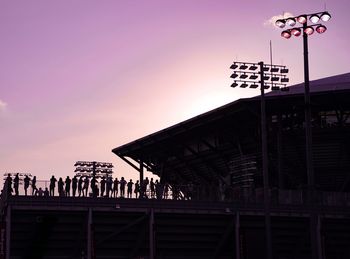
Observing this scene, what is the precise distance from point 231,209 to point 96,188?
945cm

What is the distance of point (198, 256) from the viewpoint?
170ft

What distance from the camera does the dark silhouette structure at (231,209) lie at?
46.3 metres

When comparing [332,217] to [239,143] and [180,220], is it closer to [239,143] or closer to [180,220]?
[180,220]

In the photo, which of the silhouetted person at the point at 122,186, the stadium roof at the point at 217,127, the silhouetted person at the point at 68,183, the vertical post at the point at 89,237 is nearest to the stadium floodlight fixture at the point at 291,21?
the stadium roof at the point at 217,127

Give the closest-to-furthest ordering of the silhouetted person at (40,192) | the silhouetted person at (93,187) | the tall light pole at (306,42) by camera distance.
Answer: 1. the tall light pole at (306,42)
2. the silhouetted person at (40,192)
3. the silhouetted person at (93,187)

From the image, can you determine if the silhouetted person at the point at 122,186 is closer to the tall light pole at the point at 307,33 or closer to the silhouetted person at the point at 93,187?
the silhouetted person at the point at 93,187

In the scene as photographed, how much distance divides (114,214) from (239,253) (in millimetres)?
8761

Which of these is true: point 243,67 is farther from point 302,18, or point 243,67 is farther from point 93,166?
point 93,166

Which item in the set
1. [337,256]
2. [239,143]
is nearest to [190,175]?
[239,143]

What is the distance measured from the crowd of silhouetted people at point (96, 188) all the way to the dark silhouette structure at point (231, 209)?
22 centimetres

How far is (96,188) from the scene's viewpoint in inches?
1821

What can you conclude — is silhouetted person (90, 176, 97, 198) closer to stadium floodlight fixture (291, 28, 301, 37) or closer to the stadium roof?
the stadium roof

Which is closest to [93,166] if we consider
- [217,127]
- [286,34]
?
[217,127]

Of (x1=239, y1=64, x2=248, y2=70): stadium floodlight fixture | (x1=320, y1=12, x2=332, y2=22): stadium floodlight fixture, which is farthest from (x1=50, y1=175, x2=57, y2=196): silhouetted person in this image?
(x1=320, y1=12, x2=332, y2=22): stadium floodlight fixture
